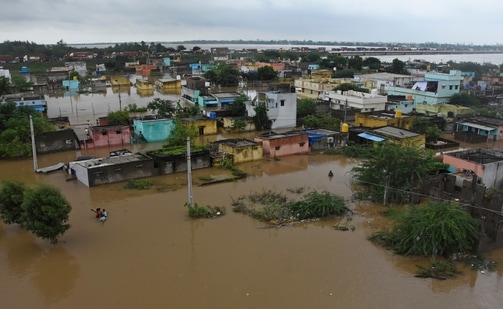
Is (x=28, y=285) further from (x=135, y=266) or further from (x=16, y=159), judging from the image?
(x=16, y=159)

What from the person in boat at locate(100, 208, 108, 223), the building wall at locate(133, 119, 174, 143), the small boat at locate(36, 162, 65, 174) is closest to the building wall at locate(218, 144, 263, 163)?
the building wall at locate(133, 119, 174, 143)

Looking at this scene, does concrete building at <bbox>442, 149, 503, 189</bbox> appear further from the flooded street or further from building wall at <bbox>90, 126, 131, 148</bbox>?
building wall at <bbox>90, 126, 131, 148</bbox>

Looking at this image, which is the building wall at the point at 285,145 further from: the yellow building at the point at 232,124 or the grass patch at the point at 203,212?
the grass patch at the point at 203,212

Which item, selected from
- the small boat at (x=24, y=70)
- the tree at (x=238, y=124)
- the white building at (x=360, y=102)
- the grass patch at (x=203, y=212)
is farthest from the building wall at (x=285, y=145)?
the small boat at (x=24, y=70)

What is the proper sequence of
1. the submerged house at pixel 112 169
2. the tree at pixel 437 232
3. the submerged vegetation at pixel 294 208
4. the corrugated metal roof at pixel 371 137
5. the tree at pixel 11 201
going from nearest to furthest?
the tree at pixel 437 232 → the tree at pixel 11 201 → the submerged vegetation at pixel 294 208 → the submerged house at pixel 112 169 → the corrugated metal roof at pixel 371 137

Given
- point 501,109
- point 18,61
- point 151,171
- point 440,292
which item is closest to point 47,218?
point 151,171
